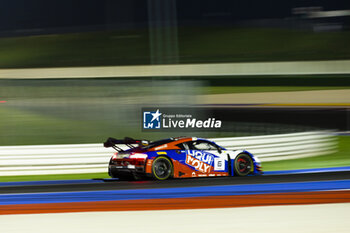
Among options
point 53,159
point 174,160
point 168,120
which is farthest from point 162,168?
point 168,120

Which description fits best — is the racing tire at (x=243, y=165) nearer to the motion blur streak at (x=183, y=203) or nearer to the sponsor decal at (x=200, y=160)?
the sponsor decal at (x=200, y=160)

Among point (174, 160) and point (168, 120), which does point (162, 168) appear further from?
point (168, 120)

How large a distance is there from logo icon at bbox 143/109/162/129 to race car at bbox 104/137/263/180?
2935 mm

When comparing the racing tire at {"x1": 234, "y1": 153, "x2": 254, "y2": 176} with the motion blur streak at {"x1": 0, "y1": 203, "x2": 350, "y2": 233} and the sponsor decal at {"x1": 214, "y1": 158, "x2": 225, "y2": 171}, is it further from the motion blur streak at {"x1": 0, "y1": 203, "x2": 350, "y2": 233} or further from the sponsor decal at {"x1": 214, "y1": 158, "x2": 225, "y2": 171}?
the motion blur streak at {"x1": 0, "y1": 203, "x2": 350, "y2": 233}

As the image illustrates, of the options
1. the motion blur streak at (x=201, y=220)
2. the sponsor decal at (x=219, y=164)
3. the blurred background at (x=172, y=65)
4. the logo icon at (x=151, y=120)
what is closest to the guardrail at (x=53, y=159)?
the blurred background at (x=172, y=65)

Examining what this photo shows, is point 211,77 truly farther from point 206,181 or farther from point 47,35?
point 206,181

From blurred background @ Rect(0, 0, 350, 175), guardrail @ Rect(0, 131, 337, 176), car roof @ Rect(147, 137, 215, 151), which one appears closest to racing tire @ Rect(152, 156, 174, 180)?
car roof @ Rect(147, 137, 215, 151)

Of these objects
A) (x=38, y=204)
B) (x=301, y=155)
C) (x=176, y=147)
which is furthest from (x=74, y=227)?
(x=301, y=155)

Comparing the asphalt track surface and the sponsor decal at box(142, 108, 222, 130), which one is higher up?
the sponsor decal at box(142, 108, 222, 130)

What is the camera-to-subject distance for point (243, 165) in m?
6.50

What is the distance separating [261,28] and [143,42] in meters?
6.81

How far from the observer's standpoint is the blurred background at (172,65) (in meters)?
9.84

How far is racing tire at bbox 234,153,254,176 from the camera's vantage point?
6.44 meters

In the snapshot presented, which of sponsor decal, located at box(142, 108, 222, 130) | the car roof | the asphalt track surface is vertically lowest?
the asphalt track surface
